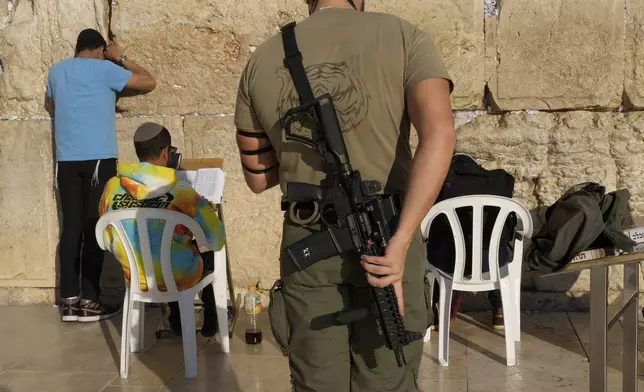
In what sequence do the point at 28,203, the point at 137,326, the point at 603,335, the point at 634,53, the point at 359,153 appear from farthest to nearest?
1. the point at 28,203
2. the point at 634,53
3. the point at 137,326
4. the point at 603,335
5. the point at 359,153

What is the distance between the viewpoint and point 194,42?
580cm

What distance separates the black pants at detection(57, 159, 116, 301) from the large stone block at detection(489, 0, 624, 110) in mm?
2544

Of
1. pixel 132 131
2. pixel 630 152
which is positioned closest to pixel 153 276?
pixel 132 131

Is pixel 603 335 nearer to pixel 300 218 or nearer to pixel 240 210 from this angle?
pixel 300 218

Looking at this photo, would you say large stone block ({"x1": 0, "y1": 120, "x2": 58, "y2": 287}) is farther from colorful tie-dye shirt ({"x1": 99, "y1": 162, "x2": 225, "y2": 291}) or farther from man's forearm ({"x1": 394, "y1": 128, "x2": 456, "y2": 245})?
man's forearm ({"x1": 394, "y1": 128, "x2": 456, "y2": 245})

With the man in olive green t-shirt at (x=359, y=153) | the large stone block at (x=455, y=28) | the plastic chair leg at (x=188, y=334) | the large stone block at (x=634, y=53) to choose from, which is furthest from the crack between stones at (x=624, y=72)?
the man in olive green t-shirt at (x=359, y=153)

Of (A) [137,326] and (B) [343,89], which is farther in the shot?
(A) [137,326]

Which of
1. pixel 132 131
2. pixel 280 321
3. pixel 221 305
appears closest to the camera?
pixel 280 321

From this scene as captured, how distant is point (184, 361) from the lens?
4785 millimetres

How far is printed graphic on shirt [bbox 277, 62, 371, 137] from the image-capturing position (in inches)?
95.1

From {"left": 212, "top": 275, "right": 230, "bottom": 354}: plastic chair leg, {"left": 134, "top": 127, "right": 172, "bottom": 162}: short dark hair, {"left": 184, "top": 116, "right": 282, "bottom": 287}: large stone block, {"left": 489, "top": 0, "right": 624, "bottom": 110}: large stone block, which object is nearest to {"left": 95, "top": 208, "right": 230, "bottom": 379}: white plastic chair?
{"left": 212, "top": 275, "right": 230, "bottom": 354}: plastic chair leg

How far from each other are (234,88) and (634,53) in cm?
245

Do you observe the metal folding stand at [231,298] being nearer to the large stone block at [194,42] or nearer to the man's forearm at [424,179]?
the large stone block at [194,42]

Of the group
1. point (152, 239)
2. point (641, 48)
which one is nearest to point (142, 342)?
point (152, 239)
